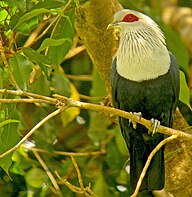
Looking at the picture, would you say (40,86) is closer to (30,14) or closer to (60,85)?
(60,85)

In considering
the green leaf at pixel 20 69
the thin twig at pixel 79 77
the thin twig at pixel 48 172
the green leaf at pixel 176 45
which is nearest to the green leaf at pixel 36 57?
the green leaf at pixel 20 69

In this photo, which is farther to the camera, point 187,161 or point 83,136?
point 83,136

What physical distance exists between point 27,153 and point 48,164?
0.18 m

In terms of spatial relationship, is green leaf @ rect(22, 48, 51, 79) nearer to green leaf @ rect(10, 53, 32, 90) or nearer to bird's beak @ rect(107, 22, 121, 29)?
green leaf @ rect(10, 53, 32, 90)

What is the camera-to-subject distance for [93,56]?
3107 mm

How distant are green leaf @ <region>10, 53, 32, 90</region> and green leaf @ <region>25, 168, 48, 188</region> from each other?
1.08m

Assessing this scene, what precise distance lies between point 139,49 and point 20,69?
61 cm

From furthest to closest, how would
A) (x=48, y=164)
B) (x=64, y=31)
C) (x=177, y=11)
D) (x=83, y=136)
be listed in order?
1. (x=83, y=136)
2. (x=177, y=11)
3. (x=48, y=164)
4. (x=64, y=31)

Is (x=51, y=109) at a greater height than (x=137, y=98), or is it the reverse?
(x=137, y=98)

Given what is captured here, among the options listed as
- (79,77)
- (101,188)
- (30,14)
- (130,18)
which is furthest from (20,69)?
(79,77)

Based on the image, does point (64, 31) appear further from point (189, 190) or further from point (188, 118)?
point (188, 118)

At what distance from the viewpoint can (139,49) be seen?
295 centimetres

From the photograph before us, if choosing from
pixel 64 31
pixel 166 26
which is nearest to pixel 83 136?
pixel 166 26

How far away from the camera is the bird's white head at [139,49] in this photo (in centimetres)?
288
